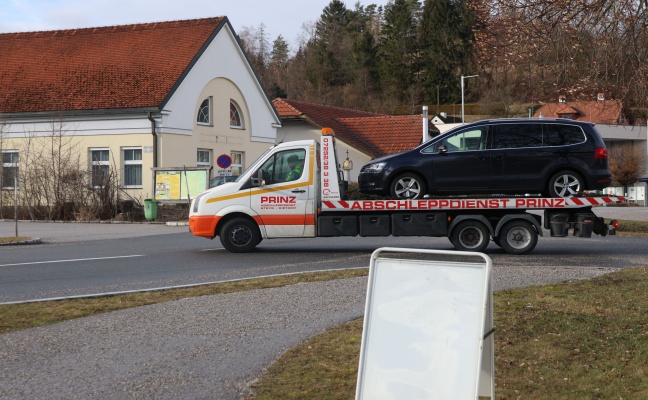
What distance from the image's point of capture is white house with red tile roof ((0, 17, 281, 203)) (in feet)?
124

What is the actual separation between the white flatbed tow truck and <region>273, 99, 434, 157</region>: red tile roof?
30844 mm

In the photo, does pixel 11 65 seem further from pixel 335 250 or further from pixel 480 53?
pixel 480 53

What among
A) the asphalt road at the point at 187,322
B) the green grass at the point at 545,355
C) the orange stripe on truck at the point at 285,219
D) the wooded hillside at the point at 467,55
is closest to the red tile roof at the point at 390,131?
the wooded hillside at the point at 467,55

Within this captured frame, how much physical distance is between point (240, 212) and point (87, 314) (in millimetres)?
8180

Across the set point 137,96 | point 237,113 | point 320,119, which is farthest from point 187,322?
point 320,119

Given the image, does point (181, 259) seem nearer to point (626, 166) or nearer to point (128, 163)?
point (128, 163)

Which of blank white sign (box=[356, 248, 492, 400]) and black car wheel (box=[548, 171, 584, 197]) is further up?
black car wheel (box=[548, 171, 584, 197])

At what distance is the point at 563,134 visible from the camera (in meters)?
17.4

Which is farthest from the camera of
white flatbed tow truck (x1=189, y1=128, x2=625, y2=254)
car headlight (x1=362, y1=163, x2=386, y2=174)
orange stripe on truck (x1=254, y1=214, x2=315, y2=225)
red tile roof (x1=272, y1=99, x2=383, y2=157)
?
red tile roof (x1=272, y1=99, x2=383, y2=157)

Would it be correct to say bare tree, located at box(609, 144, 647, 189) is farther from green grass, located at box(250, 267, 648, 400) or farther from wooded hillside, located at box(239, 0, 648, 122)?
green grass, located at box(250, 267, 648, 400)

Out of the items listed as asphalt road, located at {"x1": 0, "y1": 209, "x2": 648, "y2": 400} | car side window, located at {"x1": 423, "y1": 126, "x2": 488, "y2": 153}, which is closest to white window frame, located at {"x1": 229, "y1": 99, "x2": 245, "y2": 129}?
asphalt road, located at {"x1": 0, "y1": 209, "x2": 648, "y2": 400}

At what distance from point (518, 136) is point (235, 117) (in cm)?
2723

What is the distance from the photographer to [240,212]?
18750 millimetres

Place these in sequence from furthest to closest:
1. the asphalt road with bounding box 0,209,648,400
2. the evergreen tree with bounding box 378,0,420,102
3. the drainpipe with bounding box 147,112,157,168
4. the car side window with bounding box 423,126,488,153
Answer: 1. the evergreen tree with bounding box 378,0,420,102
2. the drainpipe with bounding box 147,112,157,168
3. the car side window with bounding box 423,126,488,153
4. the asphalt road with bounding box 0,209,648,400
